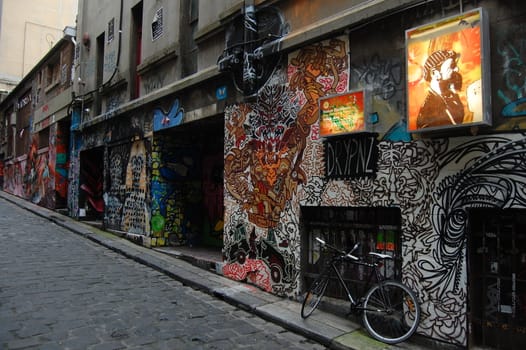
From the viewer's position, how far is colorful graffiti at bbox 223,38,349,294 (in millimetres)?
6523

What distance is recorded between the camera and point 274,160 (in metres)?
7.20

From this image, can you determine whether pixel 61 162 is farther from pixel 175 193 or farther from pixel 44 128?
pixel 175 193

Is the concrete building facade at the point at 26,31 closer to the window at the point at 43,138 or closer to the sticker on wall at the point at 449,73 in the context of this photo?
the window at the point at 43,138

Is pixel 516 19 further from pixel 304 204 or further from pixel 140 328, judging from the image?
pixel 140 328

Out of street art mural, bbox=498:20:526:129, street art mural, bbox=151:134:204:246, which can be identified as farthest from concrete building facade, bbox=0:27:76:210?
street art mural, bbox=498:20:526:129

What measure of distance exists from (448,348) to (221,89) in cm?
618

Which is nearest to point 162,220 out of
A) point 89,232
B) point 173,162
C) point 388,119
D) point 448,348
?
point 173,162

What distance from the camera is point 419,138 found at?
5047 millimetres

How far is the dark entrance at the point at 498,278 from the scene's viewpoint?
14.4 feet

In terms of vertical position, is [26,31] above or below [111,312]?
above

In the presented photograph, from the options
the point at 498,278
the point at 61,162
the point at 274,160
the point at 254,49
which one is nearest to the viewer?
the point at 498,278

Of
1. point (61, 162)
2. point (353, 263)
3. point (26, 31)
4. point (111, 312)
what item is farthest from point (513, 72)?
point (26, 31)

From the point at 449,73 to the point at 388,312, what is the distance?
2.88 meters

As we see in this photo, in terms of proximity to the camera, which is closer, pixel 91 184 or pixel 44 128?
pixel 91 184
